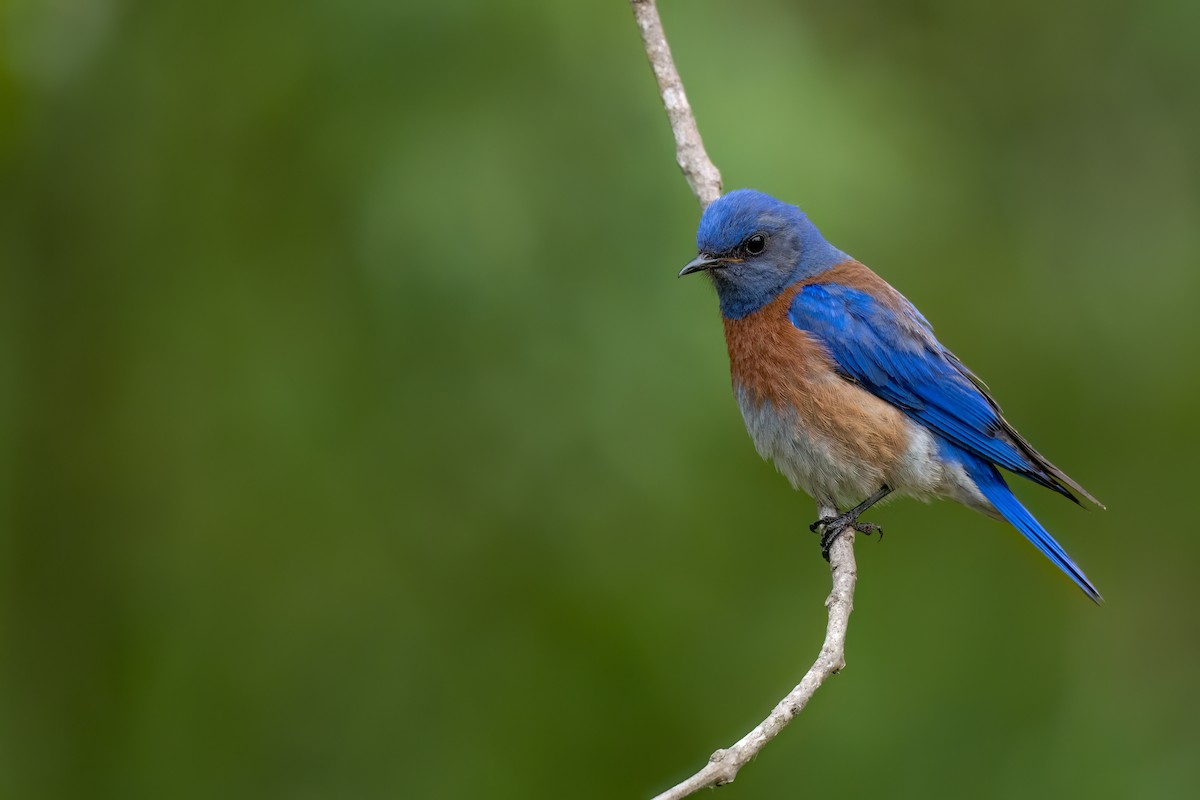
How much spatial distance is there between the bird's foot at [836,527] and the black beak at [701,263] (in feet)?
3.35

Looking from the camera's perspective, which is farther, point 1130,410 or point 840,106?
point 1130,410

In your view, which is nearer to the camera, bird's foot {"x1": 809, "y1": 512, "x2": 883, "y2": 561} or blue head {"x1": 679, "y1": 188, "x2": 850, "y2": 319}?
bird's foot {"x1": 809, "y1": 512, "x2": 883, "y2": 561}

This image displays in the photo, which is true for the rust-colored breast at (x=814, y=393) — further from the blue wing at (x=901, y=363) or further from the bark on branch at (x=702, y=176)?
the bark on branch at (x=702, y=176)

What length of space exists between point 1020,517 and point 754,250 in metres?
1.40

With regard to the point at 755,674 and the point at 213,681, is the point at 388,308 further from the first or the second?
the point at 755,674

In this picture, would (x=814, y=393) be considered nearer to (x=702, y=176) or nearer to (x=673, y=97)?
(x=702, y=176)

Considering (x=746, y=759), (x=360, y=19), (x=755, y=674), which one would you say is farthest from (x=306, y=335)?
(x=746, y=759)

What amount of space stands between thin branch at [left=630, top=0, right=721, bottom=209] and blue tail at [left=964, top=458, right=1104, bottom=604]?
147cm

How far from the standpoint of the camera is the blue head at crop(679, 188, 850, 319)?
4.89 meters

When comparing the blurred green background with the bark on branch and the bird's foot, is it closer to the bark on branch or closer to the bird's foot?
the bark on branch

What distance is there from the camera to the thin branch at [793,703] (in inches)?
110

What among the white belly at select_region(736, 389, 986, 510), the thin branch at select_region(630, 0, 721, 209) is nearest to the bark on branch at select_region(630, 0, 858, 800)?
the thin branch at select_region(630, 0, 721, 209)

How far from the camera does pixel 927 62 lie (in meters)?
5.91

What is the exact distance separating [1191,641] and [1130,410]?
1102mm
